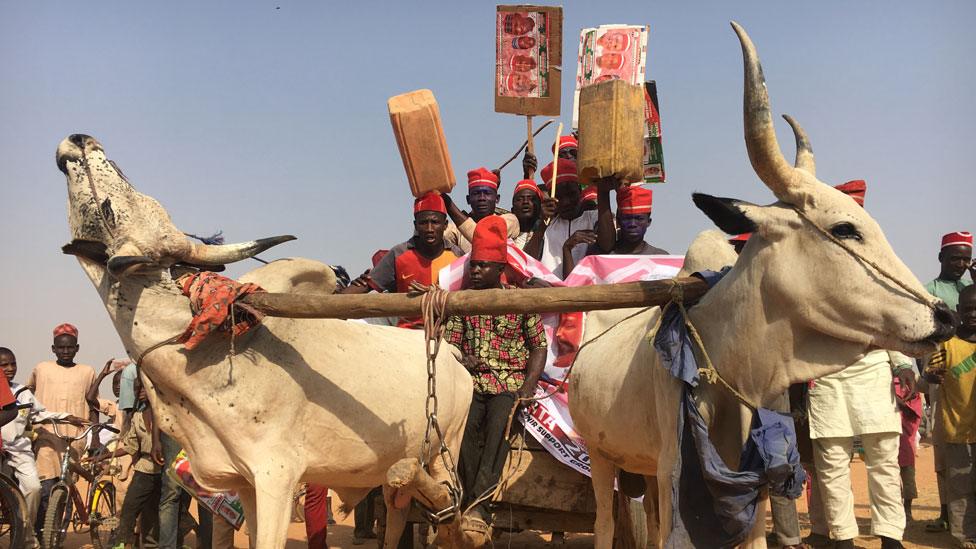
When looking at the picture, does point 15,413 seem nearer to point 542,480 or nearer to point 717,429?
point 542,480

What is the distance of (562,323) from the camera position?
768 cm

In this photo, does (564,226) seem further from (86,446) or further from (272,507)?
(86,446)

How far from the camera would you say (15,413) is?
9.14 m

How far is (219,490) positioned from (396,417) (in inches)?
46.5

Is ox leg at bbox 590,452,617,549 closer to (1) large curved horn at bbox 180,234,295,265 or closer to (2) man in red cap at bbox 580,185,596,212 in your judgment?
(1) large curved horn at bbox 180,234,295,265

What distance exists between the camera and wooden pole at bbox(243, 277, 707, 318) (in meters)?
4.59

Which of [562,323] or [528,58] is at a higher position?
[528,58]

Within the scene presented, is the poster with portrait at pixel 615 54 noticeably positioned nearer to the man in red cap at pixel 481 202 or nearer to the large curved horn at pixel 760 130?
the man in red cap at pixel 481 202

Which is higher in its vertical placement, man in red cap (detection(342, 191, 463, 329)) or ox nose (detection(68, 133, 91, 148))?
ox nose (detection(68, 133, 91, 148))

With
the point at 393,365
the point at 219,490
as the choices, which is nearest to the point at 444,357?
the point at 393,365

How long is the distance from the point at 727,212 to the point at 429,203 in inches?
153

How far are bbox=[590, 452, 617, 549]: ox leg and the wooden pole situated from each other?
200cm

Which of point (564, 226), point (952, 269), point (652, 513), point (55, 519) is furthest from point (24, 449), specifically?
point (952, 269)

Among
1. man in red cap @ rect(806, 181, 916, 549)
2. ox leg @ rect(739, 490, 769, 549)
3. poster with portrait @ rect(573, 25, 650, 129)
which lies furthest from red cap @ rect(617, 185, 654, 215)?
ox leg @ rect(739, 490, 769, 549)
